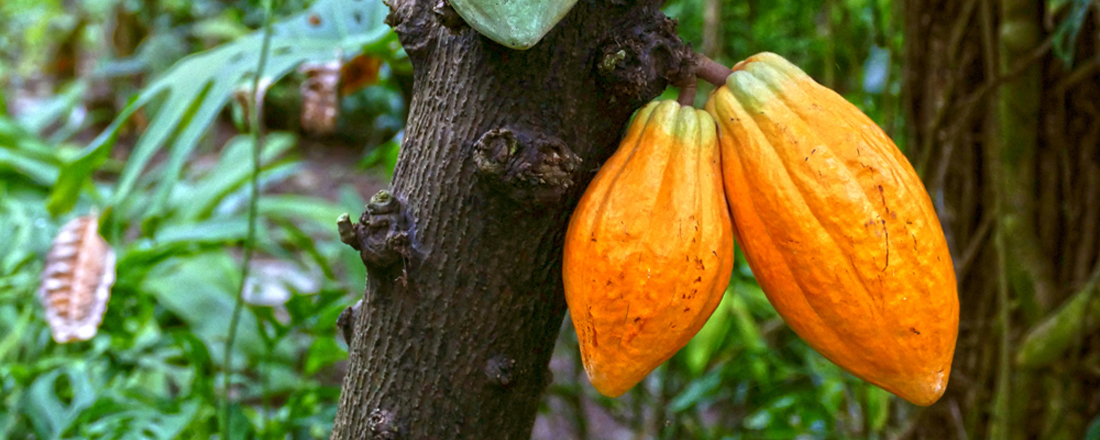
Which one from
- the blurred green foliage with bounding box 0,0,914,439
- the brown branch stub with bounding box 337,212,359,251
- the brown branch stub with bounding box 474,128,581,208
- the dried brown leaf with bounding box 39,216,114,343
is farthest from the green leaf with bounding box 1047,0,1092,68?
the dried brown leaf with bounding box 39,216,114,343

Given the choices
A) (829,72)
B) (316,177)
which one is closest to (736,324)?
Answer: (829,72)

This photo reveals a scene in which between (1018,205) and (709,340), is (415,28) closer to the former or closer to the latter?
(1018,205)

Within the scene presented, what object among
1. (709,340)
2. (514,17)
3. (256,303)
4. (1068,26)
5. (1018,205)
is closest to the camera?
(514,17)

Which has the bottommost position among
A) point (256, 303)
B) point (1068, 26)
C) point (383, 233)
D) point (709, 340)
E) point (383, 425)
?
point (709, 340)

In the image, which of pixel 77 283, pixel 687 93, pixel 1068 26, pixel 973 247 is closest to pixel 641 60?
pixel 687 93

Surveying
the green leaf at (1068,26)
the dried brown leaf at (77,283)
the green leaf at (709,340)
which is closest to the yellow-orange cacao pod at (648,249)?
the green leaf at (1068,26)
